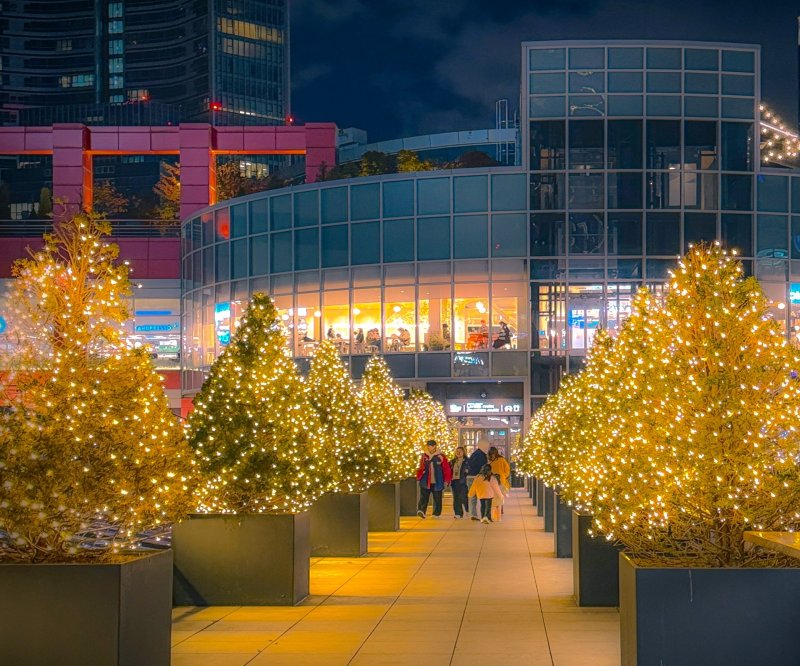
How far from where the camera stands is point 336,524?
70.7ft

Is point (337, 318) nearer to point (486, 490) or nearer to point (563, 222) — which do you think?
point (563, 222)

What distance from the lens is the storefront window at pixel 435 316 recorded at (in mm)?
49125

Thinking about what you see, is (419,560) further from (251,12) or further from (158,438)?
(251,12)

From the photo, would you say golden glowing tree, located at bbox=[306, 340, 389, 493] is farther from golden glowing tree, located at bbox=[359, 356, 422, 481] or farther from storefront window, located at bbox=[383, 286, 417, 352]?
storefront window, located at bbox=[383, 286, 417, 352]

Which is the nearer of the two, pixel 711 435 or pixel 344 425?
pixel 711 435

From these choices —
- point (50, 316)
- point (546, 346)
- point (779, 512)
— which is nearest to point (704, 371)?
point (779, 512)

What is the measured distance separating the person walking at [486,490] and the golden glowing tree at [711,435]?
19.3 metres

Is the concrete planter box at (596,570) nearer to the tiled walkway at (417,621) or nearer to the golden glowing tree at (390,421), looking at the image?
the tiled walkway at (417,621)

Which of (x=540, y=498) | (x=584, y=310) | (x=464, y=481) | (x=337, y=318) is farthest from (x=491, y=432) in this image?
(x=464, y=481)

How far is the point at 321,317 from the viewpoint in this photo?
5081cm

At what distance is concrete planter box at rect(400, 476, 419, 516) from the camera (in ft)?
115

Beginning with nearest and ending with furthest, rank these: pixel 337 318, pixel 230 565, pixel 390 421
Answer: pixel 230 565 → pixel 390 421 → pixel 337 318

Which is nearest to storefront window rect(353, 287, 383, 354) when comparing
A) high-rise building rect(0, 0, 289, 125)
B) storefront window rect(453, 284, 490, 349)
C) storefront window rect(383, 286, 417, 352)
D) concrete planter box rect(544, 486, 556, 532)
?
storefront window rect(383, 286, 417, 352)

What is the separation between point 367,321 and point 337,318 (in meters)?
1.22
